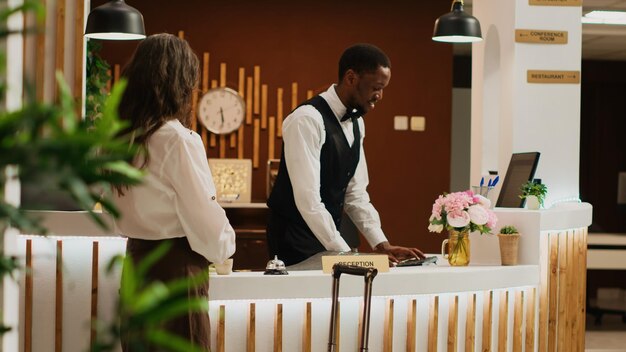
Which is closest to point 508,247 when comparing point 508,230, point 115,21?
point 508,230

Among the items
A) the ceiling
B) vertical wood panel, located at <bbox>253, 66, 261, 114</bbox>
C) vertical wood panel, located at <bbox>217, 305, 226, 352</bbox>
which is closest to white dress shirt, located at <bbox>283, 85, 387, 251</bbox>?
vertical wood panel, located at <bbox>217, 305, 226, 352</bbox>

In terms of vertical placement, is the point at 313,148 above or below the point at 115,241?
above

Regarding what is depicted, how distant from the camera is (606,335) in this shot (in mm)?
8203

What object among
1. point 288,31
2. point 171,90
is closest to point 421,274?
point 171,90

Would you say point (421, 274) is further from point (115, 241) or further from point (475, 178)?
point (475, 178)

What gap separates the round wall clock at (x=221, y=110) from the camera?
27.5ft

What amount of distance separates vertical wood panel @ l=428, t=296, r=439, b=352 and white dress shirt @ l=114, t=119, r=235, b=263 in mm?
1348

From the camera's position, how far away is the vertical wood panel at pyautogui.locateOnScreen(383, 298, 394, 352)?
3498 millimetres

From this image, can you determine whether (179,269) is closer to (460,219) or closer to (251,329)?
(251,329)

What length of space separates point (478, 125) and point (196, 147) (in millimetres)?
3921

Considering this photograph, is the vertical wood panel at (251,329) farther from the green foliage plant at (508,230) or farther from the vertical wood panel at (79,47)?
the vertical wood panel at (79,47)

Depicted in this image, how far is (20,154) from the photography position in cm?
57

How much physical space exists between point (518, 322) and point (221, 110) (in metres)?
4.99

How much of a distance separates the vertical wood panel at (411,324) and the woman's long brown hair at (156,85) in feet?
4.66
